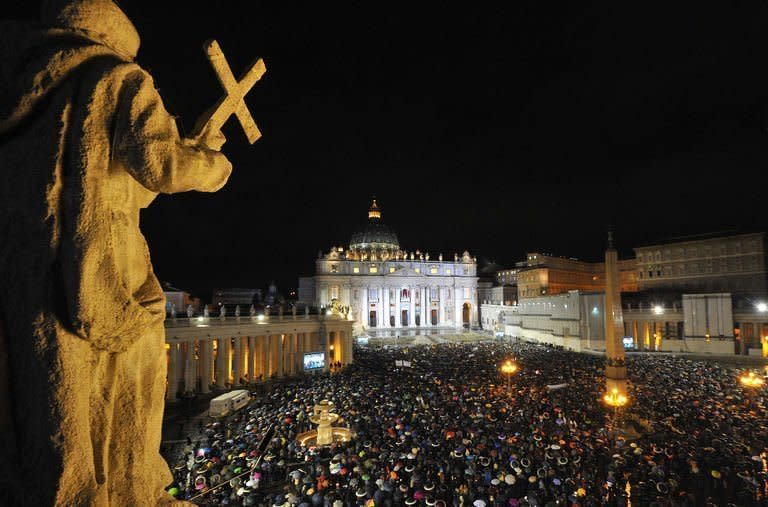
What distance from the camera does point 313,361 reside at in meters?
32.8

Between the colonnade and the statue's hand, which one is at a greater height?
the statue's hand

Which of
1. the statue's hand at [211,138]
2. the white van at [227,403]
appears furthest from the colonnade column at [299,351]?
the statue's hand at [211,138]

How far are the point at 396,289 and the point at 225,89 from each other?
3835 inches

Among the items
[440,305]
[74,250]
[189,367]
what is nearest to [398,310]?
[440,305]

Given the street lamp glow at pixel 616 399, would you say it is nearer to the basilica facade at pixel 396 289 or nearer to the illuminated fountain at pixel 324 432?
the illuminated fountain at pixel 324 432

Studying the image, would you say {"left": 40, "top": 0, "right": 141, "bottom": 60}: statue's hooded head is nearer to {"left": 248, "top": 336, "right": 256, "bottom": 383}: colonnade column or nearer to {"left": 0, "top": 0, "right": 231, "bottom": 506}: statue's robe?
{"left": 0, "top": 0, "right": 231, "bottom": 506}: statue's robe

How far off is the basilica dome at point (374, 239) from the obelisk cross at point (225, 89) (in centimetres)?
11206

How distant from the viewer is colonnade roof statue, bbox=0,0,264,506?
2480mm

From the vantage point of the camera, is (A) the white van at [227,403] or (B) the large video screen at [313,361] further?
(B) the large video screen at [313,361]

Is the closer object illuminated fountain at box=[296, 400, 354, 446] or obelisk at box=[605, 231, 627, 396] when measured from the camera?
illuminated fountain at box=[296, 400, 354, 446]

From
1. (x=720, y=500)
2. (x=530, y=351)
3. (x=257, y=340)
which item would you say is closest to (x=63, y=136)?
(x=720, y=500)

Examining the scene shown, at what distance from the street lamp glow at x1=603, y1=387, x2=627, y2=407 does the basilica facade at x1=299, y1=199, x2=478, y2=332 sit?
73737 mm

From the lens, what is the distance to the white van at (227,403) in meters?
21.8

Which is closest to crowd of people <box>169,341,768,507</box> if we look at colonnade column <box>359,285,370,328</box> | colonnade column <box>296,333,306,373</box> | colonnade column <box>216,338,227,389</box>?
colonnade column <box>216,338,227,389</box>
